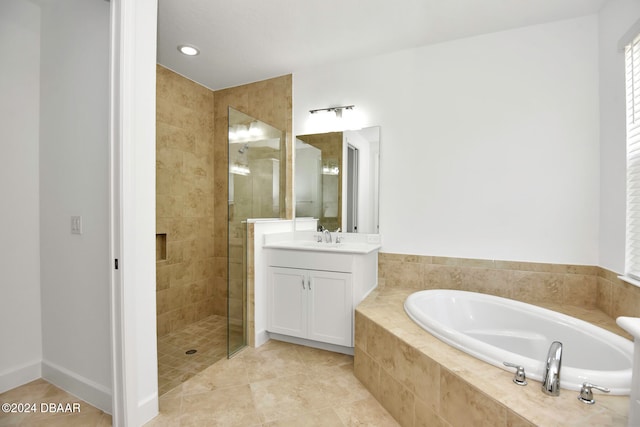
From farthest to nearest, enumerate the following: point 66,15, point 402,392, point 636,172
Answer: point 66,15, point 636,172, point 402,392

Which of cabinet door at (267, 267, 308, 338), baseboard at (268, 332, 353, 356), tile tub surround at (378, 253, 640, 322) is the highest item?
tile tub surround at (378, 253, 640, 322)

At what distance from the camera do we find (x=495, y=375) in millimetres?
1257

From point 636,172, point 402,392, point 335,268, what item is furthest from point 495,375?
point 636,172

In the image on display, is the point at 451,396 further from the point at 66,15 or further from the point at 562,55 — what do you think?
the point at 66,15

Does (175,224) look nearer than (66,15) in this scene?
No

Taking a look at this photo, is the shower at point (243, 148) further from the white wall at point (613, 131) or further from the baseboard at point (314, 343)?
the white wall at point (613, 131)

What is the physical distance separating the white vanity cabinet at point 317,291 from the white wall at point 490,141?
562 mm

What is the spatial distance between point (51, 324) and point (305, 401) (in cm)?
178

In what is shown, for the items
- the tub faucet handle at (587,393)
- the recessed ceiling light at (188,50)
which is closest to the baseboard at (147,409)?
the tub faucet handle at (587,393)

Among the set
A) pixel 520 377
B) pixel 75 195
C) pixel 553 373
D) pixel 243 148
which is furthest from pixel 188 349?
pixel 553 373

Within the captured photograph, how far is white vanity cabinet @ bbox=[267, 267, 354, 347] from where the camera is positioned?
2357 mm

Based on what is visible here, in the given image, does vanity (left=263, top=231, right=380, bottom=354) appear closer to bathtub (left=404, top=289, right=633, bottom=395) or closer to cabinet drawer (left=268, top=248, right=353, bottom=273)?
cabinet drawer (left=268, top=248, right=353, bottom=273)

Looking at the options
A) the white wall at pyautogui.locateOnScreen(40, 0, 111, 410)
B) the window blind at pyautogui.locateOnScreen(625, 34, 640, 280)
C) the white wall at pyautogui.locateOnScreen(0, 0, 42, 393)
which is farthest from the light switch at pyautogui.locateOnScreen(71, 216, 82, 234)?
the window blind at pyautogui.locateOnScreen(625, 34, 640, 280)

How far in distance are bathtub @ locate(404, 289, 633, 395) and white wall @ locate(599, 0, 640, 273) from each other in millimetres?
587
